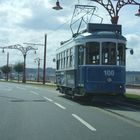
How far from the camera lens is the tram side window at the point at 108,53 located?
24297 mm

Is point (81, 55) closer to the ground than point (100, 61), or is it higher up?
higher up

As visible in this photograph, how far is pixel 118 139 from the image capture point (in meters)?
12.1

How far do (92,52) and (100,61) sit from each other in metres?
0.69

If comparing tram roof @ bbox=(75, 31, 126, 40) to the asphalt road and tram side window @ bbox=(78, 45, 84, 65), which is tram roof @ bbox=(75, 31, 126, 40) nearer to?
tram side window @ bbox=(78, 45, 84, 65)

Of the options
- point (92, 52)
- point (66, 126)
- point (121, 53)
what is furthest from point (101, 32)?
point (66, 126)

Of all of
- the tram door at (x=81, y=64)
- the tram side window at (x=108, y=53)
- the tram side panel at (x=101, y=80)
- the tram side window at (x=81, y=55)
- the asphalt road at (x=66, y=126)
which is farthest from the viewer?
the tram side window at (x=81, y=55)

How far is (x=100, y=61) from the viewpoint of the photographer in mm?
24219

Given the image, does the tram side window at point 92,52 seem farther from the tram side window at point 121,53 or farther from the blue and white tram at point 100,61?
the tram side window at point 121,53

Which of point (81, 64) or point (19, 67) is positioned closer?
point (81, 64)

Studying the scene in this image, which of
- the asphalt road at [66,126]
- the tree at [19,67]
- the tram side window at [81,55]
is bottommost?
the asphalt road at [66,126]

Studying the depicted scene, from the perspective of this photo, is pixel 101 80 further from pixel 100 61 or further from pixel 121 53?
pixel 121 53

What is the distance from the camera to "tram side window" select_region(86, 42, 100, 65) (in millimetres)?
24406

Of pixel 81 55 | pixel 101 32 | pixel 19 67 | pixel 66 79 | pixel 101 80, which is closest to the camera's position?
pixel 101 80

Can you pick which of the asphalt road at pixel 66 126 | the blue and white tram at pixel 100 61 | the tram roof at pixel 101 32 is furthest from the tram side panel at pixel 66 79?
the asphalt road at pixel 66 126
